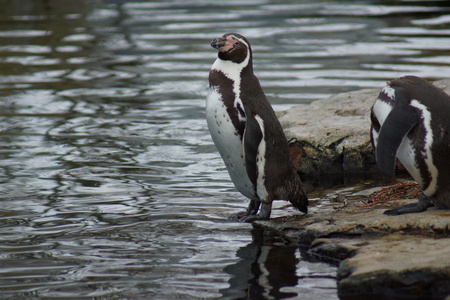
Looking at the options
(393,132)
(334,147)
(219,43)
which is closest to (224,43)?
(219,43)

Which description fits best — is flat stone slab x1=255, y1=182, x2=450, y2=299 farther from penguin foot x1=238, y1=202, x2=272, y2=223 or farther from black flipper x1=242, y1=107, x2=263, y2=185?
black flipper x1=242, y1=107, x2=263, y2=185

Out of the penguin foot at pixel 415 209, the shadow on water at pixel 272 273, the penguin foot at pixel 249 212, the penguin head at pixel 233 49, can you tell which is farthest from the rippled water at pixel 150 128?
the penguin head at pixel 233 49

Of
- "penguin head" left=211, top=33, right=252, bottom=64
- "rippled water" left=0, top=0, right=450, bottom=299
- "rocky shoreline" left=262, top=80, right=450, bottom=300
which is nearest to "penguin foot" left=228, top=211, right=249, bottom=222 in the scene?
"rippled water" left=0, top=0, right=450, bottom=299

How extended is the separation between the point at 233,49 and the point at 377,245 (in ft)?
5.25

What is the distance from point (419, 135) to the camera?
439 cm

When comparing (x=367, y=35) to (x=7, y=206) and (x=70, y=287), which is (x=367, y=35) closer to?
(x=7, y=206)

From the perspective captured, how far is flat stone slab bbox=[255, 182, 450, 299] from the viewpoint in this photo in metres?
3.67

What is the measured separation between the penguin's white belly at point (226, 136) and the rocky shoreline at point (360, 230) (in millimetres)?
367

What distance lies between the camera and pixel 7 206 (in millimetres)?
5504

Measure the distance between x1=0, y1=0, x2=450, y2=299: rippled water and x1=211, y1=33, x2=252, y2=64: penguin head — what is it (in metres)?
1.07

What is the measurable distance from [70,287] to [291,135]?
2.90 metres

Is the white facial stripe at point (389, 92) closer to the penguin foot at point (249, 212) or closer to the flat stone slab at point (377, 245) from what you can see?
the flat stone slab at point (377, 245)

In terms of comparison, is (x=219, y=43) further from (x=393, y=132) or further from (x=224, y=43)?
(x=393, y=132)

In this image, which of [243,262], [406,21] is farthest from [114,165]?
[406,21]
